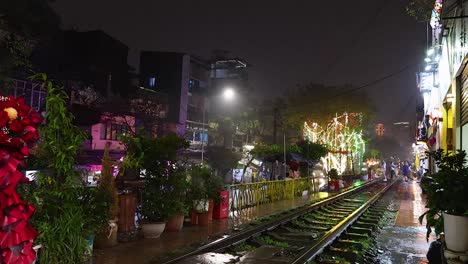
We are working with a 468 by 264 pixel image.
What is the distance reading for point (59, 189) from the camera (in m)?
6.50

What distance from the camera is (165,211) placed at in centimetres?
986

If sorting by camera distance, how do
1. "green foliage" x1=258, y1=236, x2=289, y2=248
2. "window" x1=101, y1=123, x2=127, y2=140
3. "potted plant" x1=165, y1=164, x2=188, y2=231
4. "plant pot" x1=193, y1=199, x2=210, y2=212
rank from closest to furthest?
1. "potted plant" x1=165, y1=164, x2=188, y2=231
2. "green foliage" x1=258, y1=236, x2=289, y2=248
3. "plant pot" x1=193, y1=199, x2=210, y2=212
4. "window" x1=101, y1=123, x2=127, y2=140

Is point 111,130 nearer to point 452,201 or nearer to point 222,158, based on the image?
point 222,158

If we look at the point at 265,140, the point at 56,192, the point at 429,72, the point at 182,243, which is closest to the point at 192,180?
the point at 182,243

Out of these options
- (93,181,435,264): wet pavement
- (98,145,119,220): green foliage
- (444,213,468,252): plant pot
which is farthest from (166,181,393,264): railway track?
(444,213,468,252): plant pot

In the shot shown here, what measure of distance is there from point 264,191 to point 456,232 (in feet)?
43.5

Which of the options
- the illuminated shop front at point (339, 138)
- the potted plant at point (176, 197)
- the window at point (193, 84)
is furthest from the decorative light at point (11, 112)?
the window at point (193, 84)

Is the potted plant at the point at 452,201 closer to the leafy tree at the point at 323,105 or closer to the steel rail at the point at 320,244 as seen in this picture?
the steel rail at the point at 320,244

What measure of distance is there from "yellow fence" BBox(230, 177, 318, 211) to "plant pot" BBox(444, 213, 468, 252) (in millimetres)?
9921

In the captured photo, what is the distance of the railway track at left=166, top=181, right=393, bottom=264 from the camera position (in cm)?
816

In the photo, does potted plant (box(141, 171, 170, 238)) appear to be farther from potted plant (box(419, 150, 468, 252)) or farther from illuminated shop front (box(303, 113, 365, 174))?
illuminated shop front (box(303, 113, 365, 174))

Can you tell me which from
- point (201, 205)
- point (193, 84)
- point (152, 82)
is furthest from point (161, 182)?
point (193, 84)

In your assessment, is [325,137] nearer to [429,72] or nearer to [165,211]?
[429,72]

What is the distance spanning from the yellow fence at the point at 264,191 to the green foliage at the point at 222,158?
14009 millimetres
